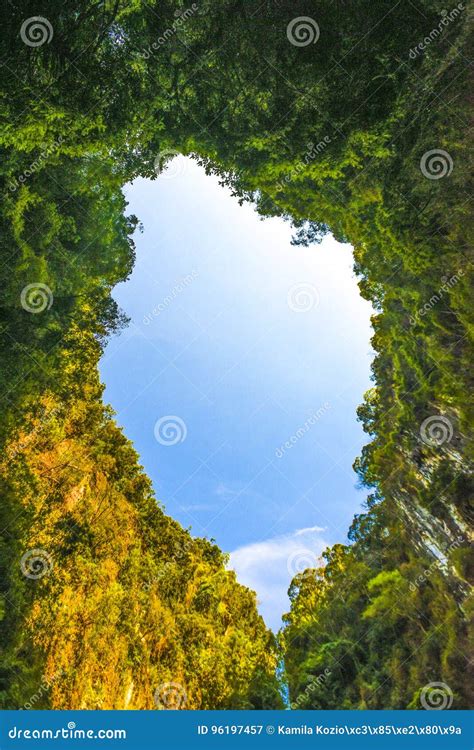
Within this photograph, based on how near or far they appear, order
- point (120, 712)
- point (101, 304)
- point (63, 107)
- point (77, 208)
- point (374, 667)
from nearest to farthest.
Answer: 1. point (120, 712)
2. point (63, 107)
3. point (77, 208)
4. point (374, 667)
5. point (101, 304)

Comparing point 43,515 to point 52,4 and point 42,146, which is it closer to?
point 42,146

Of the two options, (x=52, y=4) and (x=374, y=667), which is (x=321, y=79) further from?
(x=374, y=667)

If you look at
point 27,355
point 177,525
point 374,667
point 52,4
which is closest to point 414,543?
point 374,667

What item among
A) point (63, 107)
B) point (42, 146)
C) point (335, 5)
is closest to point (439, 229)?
point (335, 5)

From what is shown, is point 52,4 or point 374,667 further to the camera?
point 374,667

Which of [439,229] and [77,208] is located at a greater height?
[77,208]

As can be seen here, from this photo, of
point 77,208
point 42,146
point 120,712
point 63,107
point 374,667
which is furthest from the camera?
point 374,667

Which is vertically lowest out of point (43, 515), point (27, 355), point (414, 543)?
point (414, 543)
